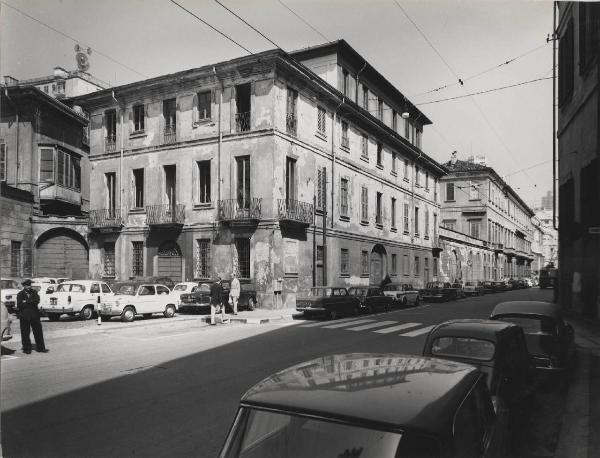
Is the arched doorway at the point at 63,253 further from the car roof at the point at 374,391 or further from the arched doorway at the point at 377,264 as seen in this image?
the car roof at the point at 374,391

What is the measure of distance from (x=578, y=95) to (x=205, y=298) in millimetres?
17100

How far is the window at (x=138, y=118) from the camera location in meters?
28.5

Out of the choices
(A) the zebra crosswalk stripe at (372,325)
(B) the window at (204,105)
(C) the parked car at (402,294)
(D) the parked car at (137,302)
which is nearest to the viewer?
(A) the zebra crosswalk stripe at (372,325)

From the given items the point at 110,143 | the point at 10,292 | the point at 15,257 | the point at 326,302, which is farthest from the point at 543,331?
the point at 110,143

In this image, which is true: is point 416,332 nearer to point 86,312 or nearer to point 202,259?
point 86,312

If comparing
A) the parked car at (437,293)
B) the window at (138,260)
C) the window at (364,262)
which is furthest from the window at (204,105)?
the parked car at (437,293)

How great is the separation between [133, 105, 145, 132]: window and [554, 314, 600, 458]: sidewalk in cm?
2519

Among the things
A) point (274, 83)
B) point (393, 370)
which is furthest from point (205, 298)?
point (393, 370)

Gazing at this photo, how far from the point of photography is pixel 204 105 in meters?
26.4

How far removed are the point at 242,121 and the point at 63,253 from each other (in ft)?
45.9

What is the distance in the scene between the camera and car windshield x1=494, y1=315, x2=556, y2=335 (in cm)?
823

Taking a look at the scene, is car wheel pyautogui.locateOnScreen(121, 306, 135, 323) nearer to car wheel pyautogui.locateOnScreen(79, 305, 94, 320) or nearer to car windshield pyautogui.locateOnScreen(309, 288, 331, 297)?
car wheel pyautogui.locateOnScreen(79, 305, 94, 320)

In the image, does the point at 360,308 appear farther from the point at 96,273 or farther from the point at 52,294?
the point at 96,273

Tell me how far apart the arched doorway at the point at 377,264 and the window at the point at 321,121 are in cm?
989
